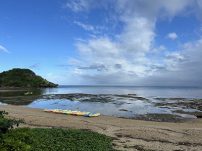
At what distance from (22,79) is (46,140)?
168m

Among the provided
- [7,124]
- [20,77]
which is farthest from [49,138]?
[20,77]

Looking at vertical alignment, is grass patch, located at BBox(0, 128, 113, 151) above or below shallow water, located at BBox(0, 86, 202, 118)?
below

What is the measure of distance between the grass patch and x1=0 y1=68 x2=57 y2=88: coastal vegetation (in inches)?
6093

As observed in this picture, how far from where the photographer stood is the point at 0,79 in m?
181

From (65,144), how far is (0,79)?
17373 centimetres

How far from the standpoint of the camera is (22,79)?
591 feet

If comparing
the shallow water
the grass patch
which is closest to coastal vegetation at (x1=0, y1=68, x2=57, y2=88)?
the shallow water

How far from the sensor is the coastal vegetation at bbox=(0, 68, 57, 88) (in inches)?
6796

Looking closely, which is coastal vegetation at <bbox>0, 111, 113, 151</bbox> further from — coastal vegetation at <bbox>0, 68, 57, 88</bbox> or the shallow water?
coastal vegetation at <bbox>0, 68, 57, 88</bbox>

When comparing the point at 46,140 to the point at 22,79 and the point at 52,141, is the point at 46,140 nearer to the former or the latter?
the point at 52,141

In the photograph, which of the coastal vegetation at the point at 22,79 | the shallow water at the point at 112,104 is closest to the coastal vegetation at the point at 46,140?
the shallow water at the point at 112,104

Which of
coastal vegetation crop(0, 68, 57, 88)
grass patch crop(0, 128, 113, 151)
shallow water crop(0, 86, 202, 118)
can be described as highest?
coastal vegetation crop(0, 68, 57, 88)

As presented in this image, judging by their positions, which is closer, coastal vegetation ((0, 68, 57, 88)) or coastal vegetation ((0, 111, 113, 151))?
coastal vegetation ((0, 111, 113, 151))

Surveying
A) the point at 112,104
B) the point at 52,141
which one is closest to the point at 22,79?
the point at 112,104
